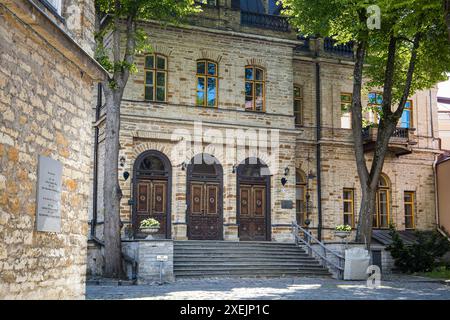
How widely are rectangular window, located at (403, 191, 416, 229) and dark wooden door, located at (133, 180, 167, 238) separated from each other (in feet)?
38.0

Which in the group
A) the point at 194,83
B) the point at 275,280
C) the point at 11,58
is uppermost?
the point at 194,83

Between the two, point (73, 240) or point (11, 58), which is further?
point (73, 240)

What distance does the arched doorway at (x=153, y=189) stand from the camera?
2334cm

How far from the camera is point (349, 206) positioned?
93.0 ft

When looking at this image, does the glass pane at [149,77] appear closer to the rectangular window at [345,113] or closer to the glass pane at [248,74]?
the glass pane at [248,74]

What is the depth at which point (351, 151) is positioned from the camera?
28609 mm

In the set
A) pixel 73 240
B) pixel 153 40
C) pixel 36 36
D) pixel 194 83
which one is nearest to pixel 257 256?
pixel 194 83

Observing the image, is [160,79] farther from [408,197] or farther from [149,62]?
[408,197]

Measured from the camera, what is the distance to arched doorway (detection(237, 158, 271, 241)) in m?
25.0

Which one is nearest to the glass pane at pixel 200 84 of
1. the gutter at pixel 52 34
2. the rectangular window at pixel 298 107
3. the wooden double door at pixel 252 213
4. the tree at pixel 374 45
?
the wooden double door at pixel 252 213

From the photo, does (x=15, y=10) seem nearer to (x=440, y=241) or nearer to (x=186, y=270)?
(x=186, y=270)

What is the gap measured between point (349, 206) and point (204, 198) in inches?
286

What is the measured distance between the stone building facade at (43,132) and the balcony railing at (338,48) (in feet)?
63.1

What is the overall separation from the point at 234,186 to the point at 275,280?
5668 millimetres
